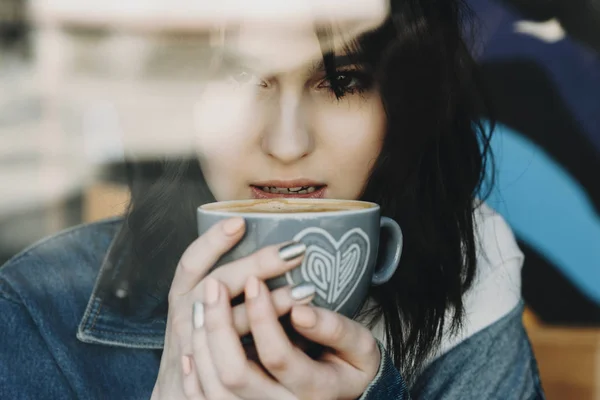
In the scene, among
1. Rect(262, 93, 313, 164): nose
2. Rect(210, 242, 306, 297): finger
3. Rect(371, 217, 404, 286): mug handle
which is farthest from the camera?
Rect(262, 93, 313, 164): nose

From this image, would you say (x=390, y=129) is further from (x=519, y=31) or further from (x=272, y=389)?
(x=519, y=31)

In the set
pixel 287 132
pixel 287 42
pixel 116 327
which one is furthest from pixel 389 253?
pixel 116 327

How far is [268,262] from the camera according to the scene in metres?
0.51

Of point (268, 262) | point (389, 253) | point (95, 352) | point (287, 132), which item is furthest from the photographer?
point (95, 352)

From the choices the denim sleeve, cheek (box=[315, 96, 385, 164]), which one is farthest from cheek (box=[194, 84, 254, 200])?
the denim sleeve

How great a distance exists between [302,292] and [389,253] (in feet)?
0.47

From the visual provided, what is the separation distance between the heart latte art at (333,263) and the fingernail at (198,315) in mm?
93

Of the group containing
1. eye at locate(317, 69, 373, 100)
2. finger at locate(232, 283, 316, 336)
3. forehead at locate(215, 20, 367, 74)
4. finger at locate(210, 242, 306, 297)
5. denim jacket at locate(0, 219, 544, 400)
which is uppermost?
forehead at locate(215, 20, 367, 74)

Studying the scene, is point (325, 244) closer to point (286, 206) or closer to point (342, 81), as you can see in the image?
point (286, 206)

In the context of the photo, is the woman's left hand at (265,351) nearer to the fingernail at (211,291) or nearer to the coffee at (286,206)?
the fingernail at (211,291)

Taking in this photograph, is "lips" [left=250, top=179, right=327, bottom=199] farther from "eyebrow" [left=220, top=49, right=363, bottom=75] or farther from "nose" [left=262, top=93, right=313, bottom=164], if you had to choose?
"eyebrow" [left=220, top=49, right=363, bottom=75]

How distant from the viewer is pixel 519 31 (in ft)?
4.62

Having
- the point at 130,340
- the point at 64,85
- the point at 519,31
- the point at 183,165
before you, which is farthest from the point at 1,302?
the point at 519,31

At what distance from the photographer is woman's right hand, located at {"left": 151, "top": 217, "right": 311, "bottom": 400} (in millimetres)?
514
